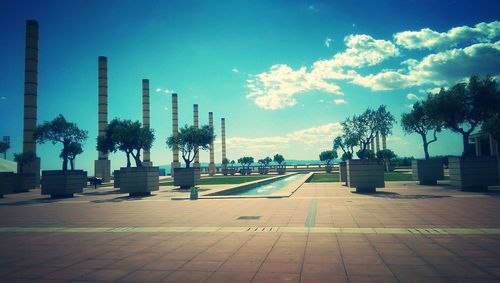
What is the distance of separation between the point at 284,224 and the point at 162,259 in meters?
4.26

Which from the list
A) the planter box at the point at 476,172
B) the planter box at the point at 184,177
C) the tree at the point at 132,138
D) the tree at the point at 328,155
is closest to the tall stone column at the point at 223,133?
Result: the tree at the point at 328,155

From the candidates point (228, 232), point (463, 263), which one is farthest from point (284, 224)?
point (463, 263)

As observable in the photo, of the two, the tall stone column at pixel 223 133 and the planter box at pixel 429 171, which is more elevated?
the tall stone column at pixel 223 133

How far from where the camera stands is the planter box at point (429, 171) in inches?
889

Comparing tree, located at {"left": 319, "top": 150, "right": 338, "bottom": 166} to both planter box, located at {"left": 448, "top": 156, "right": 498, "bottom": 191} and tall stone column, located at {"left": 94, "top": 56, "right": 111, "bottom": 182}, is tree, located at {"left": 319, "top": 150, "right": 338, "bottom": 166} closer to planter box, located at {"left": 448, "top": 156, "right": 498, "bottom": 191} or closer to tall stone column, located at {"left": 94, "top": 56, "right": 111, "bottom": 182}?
tall stone column, located at {"left": 94, "top": 56, "right": 111, "bottom": 182}

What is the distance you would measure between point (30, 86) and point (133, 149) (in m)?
22.2

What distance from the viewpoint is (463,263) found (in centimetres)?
528

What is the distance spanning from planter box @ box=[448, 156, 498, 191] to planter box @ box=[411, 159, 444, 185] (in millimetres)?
5284

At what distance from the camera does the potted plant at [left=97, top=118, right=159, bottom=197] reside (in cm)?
2084

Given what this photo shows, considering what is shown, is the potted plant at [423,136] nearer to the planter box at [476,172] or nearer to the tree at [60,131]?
the planter box at [476,172]

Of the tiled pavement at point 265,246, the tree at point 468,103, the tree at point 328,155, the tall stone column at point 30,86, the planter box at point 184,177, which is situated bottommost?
the tiled pavement at point 265,246

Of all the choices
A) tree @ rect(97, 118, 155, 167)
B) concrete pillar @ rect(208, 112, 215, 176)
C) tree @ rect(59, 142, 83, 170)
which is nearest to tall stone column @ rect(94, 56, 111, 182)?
tree @ rect(59, 142, 83, 170)

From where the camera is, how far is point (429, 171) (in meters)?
22.8

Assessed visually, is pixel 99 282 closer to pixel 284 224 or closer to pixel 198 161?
pixel 284 224
